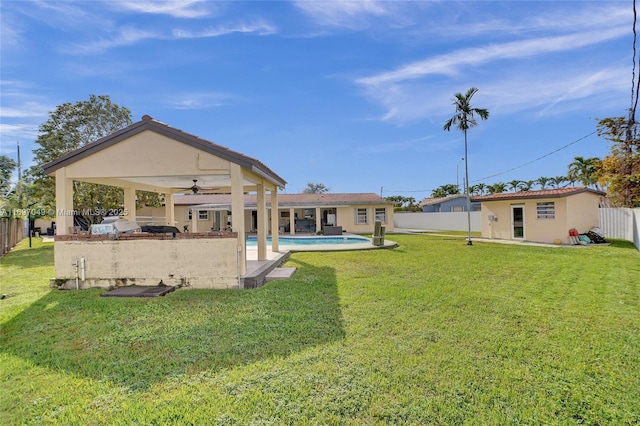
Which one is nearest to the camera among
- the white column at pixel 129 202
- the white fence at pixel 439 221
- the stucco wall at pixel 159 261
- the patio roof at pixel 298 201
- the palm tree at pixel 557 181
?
the stucco wall at pixel 159 261

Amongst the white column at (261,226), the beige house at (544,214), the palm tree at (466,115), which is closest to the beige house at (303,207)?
the beige house at (544,214)

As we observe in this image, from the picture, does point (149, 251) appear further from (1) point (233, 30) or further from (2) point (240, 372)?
(1) point (233, 30)

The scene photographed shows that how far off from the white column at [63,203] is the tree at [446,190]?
55.0m

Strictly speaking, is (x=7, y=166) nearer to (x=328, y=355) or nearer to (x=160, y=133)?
(x=160, y=133)

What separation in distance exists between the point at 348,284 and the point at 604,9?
40.6 feet

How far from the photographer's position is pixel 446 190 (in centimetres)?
5666

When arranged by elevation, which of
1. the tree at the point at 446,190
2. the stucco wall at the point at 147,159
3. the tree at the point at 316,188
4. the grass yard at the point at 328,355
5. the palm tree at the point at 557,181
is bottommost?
the grass yard at the point at 328,355

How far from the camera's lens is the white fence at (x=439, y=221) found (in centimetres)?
3250

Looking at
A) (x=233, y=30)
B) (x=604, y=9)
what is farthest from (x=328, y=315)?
(x=604, y=9)

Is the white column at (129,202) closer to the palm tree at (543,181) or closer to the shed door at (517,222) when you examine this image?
the shed door at (517,222)

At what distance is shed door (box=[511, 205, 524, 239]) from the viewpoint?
19.6 meters

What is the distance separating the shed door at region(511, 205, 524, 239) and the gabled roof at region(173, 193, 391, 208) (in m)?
10.3

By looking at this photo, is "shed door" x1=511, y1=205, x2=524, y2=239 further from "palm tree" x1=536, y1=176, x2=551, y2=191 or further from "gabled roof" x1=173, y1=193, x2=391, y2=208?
"palm tree" x1=536, y1=176, x2=551, y2=191

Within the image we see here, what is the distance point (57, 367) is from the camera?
13.1 ft
